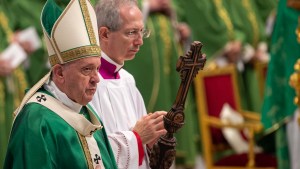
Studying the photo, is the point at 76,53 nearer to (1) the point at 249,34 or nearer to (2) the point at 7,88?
(2) the point at 7,88

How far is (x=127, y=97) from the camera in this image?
434cm

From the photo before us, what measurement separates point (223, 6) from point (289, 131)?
2981 millimetres

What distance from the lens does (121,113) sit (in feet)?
14.0

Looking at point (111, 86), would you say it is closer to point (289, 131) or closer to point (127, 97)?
point (127, 97)

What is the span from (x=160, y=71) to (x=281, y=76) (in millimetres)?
1751

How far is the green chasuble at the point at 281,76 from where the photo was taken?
19.6ft

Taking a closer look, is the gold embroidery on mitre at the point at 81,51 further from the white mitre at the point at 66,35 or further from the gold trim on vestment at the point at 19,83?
the gold trim on vestment at the point at 19,83

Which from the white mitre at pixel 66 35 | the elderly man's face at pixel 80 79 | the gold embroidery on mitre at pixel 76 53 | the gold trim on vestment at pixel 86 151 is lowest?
the gold trim on vestment at pixel 86 151

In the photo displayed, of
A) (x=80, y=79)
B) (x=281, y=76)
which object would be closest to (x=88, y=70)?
(x=80, y=79)

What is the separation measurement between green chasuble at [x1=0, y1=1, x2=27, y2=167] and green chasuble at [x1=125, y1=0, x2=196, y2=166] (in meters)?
0.97

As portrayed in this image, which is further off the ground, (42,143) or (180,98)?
(180,98)

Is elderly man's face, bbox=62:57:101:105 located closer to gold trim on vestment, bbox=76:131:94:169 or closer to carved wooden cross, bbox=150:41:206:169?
gold trim on vestment, bbox=76:131:94:169

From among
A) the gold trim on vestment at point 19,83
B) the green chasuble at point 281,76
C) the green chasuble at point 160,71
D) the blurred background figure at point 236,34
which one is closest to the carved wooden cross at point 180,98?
the green chasuble at point 281,76

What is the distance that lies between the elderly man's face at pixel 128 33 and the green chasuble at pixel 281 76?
1.90 metres
